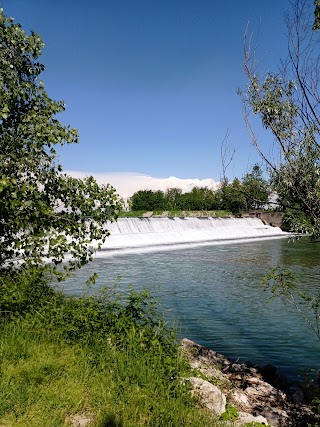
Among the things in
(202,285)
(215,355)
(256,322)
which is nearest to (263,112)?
(215,355)

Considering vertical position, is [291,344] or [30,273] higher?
[30,273]

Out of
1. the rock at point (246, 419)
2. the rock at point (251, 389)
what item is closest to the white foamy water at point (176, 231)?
the rock at point (251, 389)

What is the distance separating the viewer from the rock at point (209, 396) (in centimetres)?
562

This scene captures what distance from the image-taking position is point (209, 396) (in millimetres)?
5734

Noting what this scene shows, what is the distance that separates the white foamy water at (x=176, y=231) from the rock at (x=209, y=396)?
88.6ft

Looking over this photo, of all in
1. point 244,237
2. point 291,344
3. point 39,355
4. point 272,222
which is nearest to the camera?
point 39,355

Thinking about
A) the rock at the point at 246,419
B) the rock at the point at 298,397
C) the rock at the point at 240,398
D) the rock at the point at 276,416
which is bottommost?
the rock at the point at 298,397

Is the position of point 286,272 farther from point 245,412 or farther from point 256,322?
point 256,322

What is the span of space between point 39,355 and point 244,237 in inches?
1877

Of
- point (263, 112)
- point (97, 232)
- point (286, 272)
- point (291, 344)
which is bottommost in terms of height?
point (291, 344)

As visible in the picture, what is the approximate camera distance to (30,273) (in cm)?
631

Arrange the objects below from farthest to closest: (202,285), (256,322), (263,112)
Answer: (202,285) < (256,322) < (263,112)

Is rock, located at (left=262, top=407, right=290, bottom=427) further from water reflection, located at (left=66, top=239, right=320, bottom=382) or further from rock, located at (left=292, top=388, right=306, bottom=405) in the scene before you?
water reflection, located at (left=66, top=239, right=320, bottom=382)

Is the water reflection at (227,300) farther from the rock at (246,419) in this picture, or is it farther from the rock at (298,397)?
the rock at (246,419)
